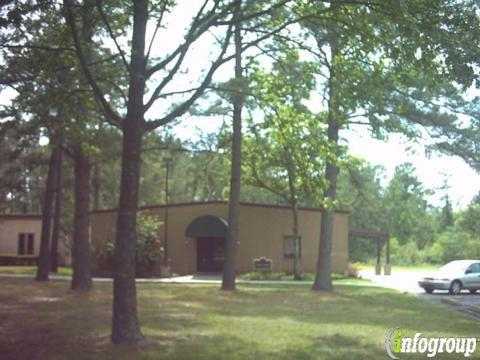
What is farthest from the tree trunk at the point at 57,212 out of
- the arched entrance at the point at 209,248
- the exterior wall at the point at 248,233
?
the arched entrance at the point at 209,248

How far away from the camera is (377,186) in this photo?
294 ft

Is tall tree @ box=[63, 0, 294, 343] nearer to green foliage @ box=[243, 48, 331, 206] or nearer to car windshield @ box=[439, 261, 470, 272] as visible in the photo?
green foliage @ box=[243, 48, 331, 206]

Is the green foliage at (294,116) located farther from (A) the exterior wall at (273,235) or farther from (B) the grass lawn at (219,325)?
(A) the exterior wall at (273,235)

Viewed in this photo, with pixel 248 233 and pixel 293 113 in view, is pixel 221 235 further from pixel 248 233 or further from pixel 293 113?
pixel 293 113

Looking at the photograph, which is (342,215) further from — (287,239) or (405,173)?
(405,173)

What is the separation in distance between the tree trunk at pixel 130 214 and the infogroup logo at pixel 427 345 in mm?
4251

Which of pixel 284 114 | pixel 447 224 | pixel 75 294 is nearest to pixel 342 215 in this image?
pixel 75 294

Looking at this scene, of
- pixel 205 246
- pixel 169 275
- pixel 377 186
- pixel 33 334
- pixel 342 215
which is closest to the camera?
pixel 33 334

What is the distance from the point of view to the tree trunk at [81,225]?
23047mm

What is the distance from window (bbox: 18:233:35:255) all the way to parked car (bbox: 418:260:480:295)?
35.9 m

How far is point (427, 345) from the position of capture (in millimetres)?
11375

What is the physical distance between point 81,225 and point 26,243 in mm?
35123

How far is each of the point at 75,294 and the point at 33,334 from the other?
984cm

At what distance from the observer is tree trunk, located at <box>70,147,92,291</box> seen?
907 inches
